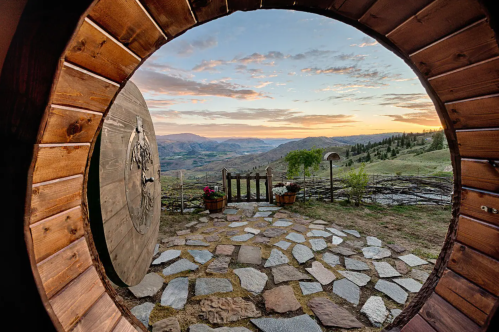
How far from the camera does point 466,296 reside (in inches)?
38.8

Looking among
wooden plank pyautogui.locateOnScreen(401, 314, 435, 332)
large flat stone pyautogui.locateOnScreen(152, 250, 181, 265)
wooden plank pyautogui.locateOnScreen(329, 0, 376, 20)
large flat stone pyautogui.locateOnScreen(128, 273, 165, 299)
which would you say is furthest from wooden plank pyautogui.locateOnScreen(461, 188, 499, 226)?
large flat stone pyautogui.locateOnScreen(152, 250, 181, 265)

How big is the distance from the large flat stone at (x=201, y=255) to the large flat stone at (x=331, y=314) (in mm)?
1963

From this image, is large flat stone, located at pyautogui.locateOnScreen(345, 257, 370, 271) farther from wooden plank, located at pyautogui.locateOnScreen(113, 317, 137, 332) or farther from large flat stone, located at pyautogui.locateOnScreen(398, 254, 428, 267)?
wooden plank, located at pyautogui.locateOnScreen(113, 317, 137, 332)

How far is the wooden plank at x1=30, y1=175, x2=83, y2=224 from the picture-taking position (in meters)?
0.79

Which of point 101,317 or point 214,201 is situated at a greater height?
point 101,317

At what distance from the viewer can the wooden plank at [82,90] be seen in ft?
2.50

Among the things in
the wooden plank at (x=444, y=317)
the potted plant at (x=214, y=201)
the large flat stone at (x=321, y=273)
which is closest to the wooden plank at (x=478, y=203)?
the wooden plank at (x=444, y=317)

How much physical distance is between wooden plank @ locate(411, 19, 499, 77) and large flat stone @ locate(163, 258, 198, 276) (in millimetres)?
3954

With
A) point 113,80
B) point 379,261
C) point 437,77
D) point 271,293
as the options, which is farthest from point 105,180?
point 379,261

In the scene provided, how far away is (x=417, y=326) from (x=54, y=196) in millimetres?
1832

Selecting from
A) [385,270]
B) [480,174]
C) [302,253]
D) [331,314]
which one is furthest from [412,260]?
[480,174]

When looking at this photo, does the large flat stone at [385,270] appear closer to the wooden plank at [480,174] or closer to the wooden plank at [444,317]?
the wooden plank at [444,317]

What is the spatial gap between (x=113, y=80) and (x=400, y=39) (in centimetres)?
133

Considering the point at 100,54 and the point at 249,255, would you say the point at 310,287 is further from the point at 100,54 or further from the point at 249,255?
the point at 100,54
